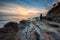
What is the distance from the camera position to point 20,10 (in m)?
5.76

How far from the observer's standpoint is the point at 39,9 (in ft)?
19.6

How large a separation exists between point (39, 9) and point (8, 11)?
194cm

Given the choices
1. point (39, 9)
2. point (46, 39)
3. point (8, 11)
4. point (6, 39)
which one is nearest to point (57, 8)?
point (39, 9)

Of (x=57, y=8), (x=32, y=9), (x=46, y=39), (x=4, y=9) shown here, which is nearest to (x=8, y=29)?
(x=4, y=9)

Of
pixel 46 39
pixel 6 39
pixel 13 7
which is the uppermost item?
pixel 13 7

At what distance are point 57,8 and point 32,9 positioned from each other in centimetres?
154

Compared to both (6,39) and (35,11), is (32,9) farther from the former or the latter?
(6,39)

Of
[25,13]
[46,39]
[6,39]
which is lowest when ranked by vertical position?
[6,39]

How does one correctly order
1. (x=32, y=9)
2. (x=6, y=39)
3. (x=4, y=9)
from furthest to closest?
1. (x=32, y=9)
2. (x=4, y=9)
3. (x=6, y=39)

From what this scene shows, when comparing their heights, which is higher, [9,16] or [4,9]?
[4,9]

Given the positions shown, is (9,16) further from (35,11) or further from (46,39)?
(46,39)

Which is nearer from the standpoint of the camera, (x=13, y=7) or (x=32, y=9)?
(x=13, y=7)

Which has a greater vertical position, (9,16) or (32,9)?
(32,9)

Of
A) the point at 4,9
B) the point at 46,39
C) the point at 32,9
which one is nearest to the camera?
the point at 46,39
